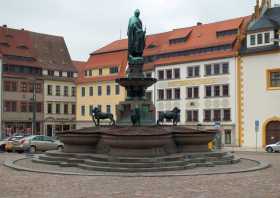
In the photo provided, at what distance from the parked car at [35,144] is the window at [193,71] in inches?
970

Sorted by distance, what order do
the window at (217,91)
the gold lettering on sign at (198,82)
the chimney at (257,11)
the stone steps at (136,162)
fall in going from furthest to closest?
the window at (217,91) < the gold lettering on sign at (198,82) < the chimney at (257,11) < the stone steps at (136,162)

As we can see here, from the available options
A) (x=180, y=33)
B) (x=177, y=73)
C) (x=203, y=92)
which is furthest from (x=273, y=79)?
(x=180, y=33)

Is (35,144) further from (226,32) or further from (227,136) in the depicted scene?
(226,32)

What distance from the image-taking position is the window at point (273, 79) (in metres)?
50.6

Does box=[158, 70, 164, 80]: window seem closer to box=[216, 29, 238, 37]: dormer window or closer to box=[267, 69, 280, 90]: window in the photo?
box=[216, 29, 238, 37]: dormer window

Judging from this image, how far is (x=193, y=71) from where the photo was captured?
58906mm

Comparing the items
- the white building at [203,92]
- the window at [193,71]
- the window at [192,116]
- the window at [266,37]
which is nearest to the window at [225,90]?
the white building at [203,92]

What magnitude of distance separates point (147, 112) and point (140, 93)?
1082 millimetres

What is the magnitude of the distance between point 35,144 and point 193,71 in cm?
2628

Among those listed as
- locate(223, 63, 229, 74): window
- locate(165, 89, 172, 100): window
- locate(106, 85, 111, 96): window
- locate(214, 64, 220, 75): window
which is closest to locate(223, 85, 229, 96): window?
locate(223, 63, 229, 74): window

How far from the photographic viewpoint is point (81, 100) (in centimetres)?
7412

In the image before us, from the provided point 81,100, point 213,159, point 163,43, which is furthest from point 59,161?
point 81,100

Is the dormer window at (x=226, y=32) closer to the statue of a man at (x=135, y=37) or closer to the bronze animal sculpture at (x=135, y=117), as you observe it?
the statue of a man at (x=135, y=37)

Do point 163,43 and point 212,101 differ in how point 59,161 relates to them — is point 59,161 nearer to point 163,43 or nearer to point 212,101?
point 212,101
